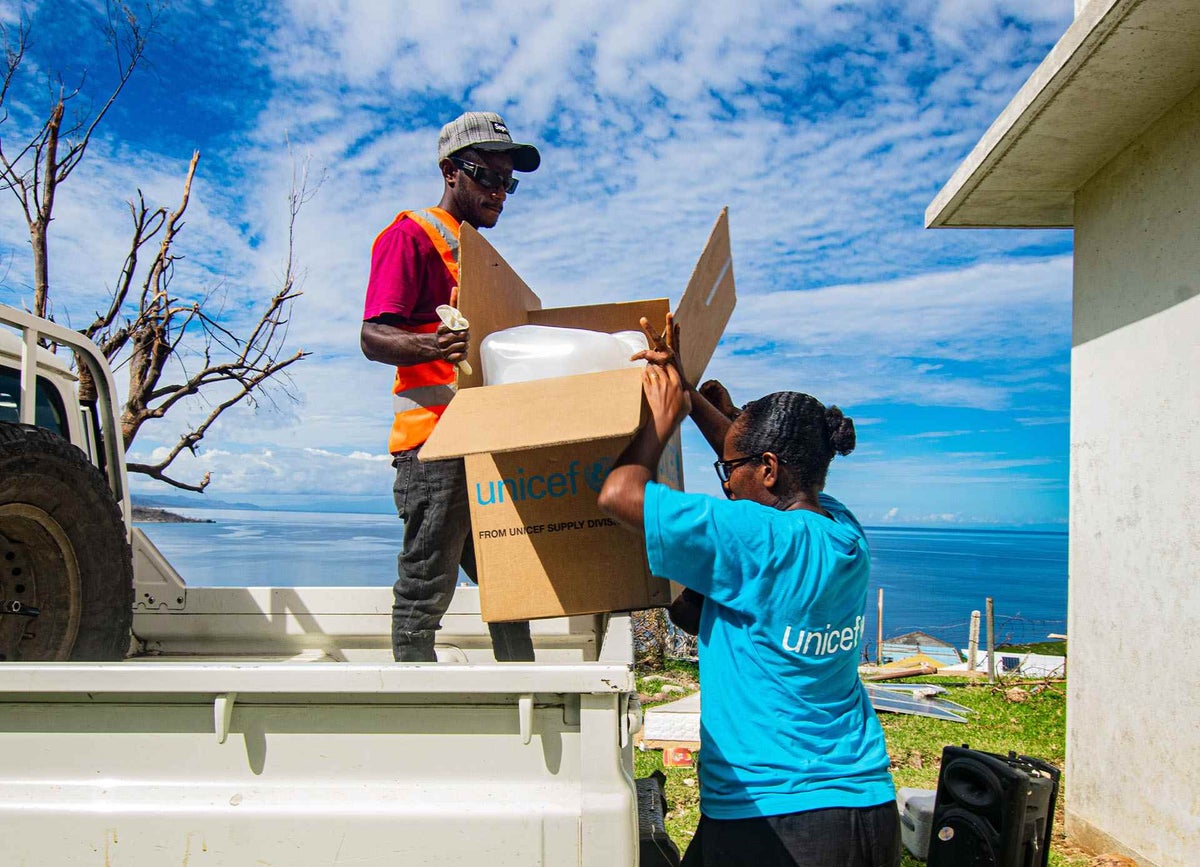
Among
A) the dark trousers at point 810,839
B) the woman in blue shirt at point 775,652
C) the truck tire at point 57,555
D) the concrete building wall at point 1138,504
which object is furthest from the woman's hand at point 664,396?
the concrete building wall at point 1138,504

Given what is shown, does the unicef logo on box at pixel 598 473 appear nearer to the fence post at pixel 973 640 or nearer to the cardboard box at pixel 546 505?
the cardboard box at pixel 546 505

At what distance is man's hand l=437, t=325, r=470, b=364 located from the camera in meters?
2.12

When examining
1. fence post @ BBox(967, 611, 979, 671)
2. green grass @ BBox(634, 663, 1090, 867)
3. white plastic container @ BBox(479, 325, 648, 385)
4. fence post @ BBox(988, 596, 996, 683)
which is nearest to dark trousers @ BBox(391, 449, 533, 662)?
white plastic container @ BBox(479, 325, 648, 385)

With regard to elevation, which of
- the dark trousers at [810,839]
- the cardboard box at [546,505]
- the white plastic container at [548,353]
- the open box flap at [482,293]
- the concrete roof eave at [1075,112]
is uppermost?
the concrete roof eave at [1075,112]

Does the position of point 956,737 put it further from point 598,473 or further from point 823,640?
point 598,473

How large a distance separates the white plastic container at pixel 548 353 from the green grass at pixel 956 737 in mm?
2933

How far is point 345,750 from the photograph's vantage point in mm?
1718

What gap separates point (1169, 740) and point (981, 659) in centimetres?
1007

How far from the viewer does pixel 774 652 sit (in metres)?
1.83

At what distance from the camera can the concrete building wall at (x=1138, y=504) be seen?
3.73 metres

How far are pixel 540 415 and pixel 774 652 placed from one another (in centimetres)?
69

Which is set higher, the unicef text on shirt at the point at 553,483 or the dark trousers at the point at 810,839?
the unicef text on shirt at the point at 553,483

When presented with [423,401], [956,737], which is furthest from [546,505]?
[956,737]

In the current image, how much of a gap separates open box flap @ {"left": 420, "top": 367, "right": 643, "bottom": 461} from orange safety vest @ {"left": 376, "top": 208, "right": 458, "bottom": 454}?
748 millimetres
